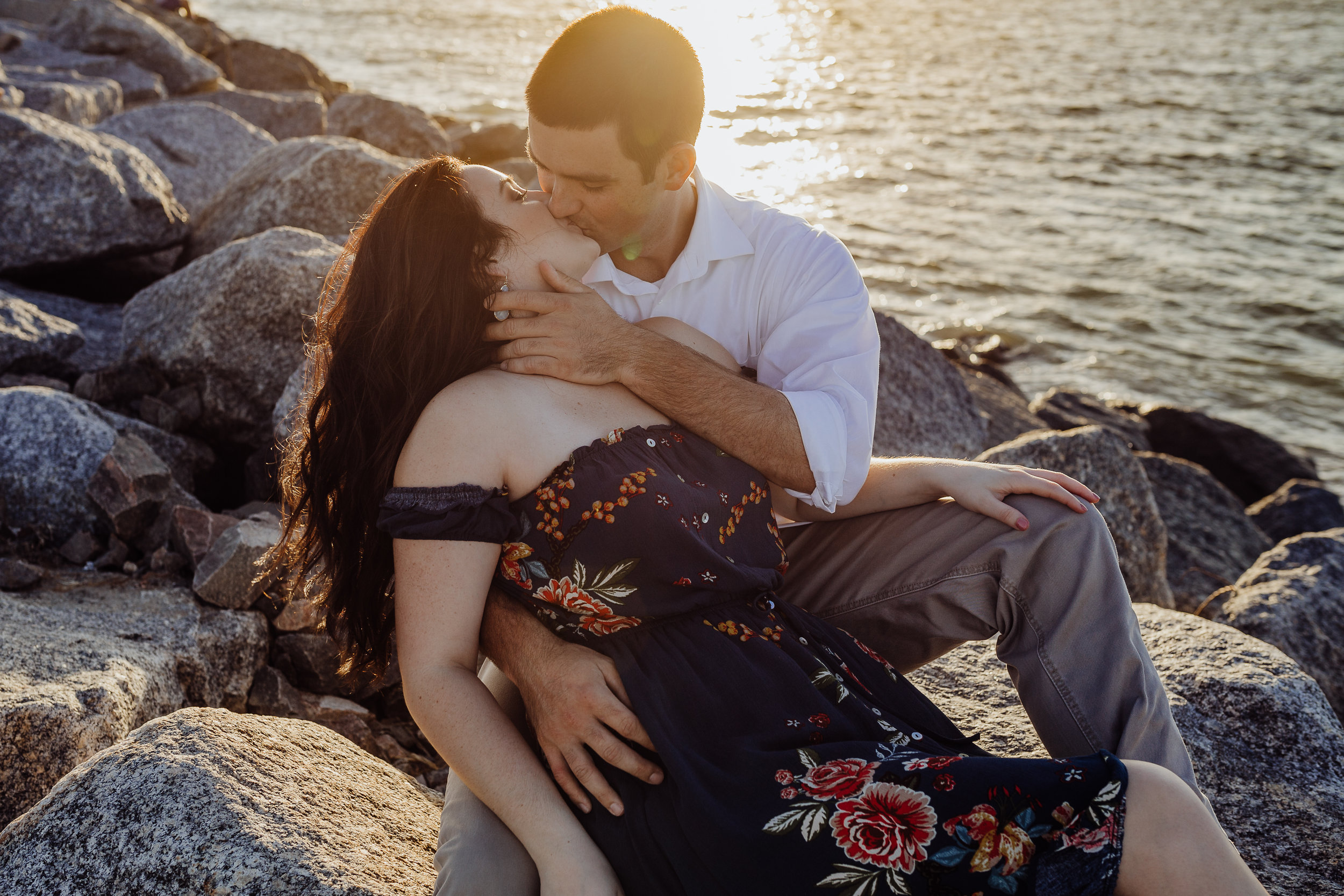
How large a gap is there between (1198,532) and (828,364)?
189 inches

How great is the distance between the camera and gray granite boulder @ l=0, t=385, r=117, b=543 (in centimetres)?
354

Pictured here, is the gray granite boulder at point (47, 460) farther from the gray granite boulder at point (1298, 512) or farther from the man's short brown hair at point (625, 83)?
the gray granite boulder at point (1298, 512)

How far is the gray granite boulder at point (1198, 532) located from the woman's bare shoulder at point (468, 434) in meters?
4.70

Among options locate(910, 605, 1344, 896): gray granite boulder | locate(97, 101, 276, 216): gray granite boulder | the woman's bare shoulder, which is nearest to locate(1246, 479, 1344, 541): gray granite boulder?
locate(910, 605, 1344, 896): gray granite boulder

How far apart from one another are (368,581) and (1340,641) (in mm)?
3752

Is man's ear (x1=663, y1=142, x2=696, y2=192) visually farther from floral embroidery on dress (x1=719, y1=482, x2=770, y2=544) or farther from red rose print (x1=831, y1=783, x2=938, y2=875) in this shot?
red rose print (x1=831, y1=783, x2=938, y2=875)

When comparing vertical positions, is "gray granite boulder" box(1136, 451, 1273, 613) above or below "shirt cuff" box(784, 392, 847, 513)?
below

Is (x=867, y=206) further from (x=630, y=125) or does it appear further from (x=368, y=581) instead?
(x=368, y=581)

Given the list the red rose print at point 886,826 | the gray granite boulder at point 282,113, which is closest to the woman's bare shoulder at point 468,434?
the red rose print at point 886,826

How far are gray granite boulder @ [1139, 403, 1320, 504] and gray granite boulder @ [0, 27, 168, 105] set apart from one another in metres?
10.5

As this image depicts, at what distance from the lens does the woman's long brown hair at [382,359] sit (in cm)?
230

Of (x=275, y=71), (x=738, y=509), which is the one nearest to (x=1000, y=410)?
(x=738, y=509)

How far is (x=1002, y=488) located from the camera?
2.60 m

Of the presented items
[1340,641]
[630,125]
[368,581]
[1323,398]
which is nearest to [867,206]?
[1323,398]
